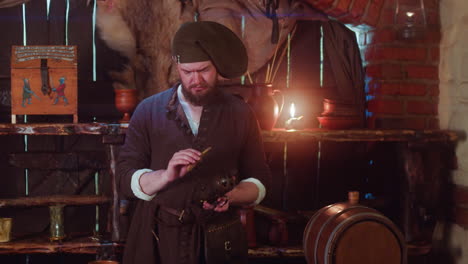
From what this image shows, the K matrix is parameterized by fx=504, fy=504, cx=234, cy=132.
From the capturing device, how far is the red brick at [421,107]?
3.76 m

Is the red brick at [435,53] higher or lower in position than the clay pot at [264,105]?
higher

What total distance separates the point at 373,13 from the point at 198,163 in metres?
2.08

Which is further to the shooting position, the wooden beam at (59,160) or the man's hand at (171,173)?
the wooden beam at (59,160)

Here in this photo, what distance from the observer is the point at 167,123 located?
2420mm

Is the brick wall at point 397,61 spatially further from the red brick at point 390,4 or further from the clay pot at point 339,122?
the clay pot at point 339,122

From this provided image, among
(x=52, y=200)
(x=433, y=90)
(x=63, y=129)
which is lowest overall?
(x=52, y=200)

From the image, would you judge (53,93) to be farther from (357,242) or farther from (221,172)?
(357,242)

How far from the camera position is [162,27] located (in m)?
3.74

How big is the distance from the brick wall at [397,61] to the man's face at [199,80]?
165 cm

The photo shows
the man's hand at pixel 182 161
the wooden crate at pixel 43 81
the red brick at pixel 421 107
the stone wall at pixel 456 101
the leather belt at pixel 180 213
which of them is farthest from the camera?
the red brick at pixel 421 107

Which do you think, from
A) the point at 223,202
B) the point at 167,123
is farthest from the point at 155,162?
the point at 223,202

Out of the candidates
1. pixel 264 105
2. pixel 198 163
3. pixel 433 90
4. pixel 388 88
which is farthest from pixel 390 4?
pixel 198 163

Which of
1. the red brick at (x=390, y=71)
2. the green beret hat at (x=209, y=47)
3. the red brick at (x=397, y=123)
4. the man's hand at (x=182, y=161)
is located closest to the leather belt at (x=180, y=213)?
the man's hand at (x=182, y=161)

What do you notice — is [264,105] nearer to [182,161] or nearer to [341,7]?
[341,7]
